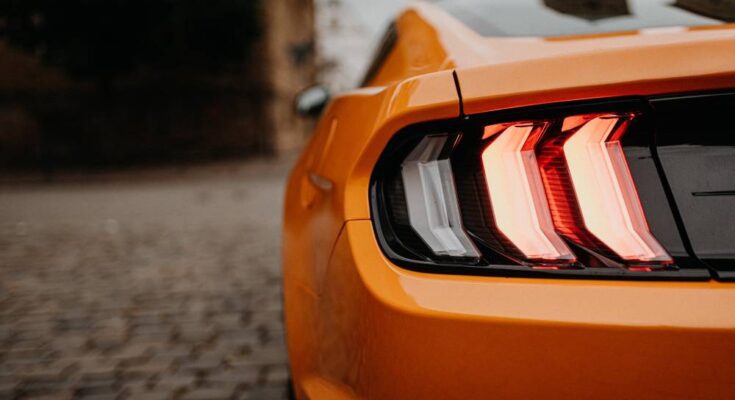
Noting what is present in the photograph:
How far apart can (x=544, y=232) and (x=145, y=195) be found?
38.4ft

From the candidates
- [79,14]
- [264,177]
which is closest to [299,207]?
[264,177]

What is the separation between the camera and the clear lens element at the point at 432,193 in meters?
1.19

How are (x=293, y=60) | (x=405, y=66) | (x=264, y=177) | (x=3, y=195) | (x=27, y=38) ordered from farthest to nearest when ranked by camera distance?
(x=293, y=60), (x=27, y=38), (x=264, y=177), (x=3, y=195), (x=405, y=66)

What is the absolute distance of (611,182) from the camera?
1.12 metres

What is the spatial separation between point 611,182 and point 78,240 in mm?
6483

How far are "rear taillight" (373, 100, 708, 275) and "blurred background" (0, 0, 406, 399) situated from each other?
1.63m

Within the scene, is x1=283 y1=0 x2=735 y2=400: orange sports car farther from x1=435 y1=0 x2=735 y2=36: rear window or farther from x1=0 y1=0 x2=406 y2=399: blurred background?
x1=0 y1=0 x2=406 y2=399: blurred background

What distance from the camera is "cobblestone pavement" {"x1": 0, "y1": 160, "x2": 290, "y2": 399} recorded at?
2674 mm

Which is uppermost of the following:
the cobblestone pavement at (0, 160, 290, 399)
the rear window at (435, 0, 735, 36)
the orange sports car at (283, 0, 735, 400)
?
the rear window at (435, 0, 735, 36)

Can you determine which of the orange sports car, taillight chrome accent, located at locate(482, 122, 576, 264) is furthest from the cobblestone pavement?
taillight chrome accent, located at locate(482, 122, 576, 264)

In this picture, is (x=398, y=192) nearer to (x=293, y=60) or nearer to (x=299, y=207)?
(x=299, y=207)

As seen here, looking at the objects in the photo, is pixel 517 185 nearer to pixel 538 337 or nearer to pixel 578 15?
pixel 538 337

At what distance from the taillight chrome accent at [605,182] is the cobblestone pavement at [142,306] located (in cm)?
178

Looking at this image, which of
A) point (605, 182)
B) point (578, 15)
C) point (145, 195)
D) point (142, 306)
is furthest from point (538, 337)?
point (145, 195)
